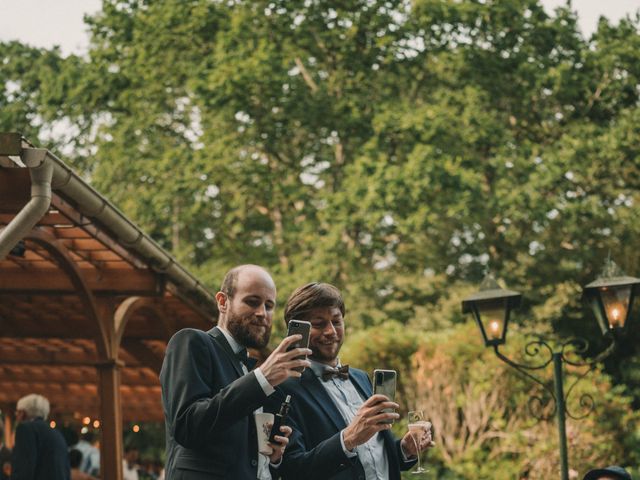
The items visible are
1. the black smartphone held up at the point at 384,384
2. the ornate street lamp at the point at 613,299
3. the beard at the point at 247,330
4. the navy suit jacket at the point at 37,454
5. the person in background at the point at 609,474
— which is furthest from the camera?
the ornate street lamp at the point at 613,299

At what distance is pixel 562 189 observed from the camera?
69.4 ft

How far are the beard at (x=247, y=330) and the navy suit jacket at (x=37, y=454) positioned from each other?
4.19 metres

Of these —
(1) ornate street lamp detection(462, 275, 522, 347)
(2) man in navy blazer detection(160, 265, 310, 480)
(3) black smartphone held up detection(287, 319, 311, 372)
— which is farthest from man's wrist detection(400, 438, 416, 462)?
(1) ornate street lamp detection(462, 275, 522, 347)

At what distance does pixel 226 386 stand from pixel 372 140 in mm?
16837

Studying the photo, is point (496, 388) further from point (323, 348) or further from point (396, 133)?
point (323, 348)

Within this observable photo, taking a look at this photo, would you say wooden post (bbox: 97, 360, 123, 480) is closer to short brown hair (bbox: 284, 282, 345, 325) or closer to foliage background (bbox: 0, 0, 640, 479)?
short brown hair (bbox: 284, 282, 345, 325)

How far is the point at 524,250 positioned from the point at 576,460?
6974mm

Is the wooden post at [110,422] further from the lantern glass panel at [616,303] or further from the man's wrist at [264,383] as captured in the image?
the man's wrist at [264,383]

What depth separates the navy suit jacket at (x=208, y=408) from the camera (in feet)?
11.0

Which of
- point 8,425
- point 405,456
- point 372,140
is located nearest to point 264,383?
point 405,456

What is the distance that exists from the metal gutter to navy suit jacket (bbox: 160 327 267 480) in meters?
3.32

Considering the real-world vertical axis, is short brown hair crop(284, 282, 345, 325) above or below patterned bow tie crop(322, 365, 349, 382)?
above

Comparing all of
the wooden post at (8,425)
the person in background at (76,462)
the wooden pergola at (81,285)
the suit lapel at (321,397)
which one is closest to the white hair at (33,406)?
the wooden pergola at (81,285)

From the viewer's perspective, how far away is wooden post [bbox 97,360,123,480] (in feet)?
32.2
